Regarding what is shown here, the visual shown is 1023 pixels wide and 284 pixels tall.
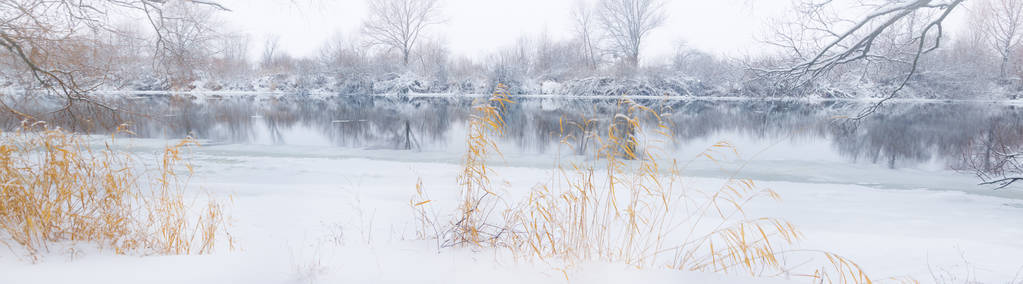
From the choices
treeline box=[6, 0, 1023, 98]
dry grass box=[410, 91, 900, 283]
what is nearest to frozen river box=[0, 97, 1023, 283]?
dry grass box=[410, 91, 900, 283]

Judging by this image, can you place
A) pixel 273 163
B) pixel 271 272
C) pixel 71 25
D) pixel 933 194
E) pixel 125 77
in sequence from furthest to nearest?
pixel 273 163, pixel 125 77, pixel 933 194, pixel 71 25, pixel 271 272

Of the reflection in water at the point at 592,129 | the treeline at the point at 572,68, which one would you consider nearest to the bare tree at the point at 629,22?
the treeline at the point at 572,68

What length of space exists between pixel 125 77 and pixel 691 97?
24.4 meters

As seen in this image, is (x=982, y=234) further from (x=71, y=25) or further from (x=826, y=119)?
(x=826, y=119)

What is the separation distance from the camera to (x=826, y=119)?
546 inches

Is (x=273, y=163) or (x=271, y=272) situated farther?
(x=273, y=163)

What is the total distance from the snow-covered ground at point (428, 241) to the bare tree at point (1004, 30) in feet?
68.4

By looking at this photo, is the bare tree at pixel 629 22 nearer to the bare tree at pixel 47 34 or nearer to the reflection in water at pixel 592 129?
the reflection in water at pixel 592 129

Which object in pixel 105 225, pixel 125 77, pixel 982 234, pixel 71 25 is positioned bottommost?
pixel 982 234

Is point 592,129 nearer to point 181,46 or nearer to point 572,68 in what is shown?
point 181,46

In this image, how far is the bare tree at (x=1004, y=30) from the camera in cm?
2039

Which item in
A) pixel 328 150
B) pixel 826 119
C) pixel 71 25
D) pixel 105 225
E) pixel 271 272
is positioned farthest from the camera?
pixel 826 119

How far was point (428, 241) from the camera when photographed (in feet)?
9.63

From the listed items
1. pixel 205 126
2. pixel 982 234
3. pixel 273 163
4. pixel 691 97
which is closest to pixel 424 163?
pixel 273 163
